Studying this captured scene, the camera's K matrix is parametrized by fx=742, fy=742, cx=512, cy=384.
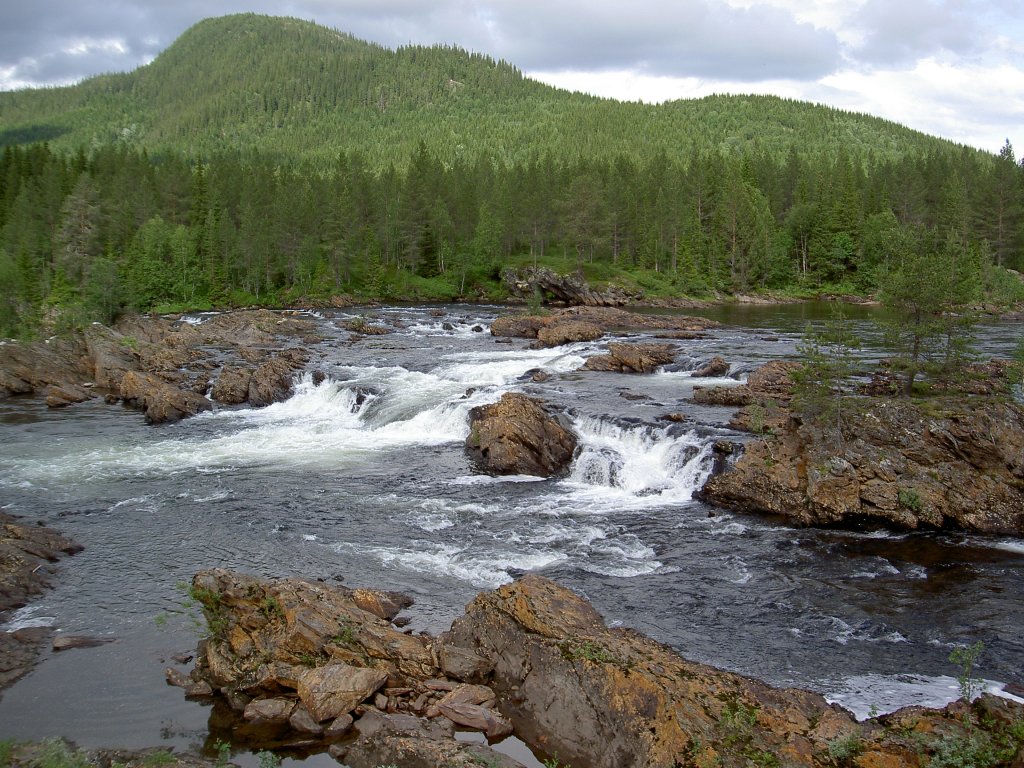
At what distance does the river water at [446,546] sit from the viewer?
55.5ft

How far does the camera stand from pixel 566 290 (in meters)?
93.8

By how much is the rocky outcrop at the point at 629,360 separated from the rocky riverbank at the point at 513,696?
31974mm

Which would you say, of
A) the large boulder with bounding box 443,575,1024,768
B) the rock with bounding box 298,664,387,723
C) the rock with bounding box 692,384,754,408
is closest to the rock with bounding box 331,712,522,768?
the rock with bounding box 298,664,387,723

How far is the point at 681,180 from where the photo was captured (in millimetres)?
122000

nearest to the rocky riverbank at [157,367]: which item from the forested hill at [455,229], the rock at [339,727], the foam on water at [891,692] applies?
the rock at [339,727]

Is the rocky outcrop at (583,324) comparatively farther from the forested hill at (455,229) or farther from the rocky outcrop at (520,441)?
the rocky outcrop at (520,441)

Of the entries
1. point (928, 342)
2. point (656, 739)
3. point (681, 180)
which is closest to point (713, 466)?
point (928, 342)

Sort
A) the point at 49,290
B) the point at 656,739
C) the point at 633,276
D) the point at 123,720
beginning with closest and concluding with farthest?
the point at 656,739 < the point at 123,720 < the point at 49,290 < the point at 633,276

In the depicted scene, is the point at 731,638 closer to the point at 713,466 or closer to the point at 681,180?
the point at 713,466

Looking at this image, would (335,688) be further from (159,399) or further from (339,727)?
(159,399)

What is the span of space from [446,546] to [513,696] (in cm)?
915

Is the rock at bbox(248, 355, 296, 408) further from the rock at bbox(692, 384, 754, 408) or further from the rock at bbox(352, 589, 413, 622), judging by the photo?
the rock at bbox(352, 589, 413, 622)

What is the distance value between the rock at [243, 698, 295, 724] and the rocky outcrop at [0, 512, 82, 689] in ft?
19.3

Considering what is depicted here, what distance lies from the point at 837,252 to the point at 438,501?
3818 inches
